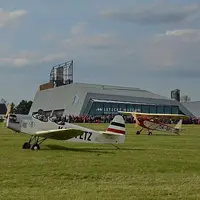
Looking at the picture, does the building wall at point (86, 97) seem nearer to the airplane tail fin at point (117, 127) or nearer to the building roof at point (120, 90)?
the building roof at point (120, 90)

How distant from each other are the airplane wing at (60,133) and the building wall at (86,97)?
3346 inches

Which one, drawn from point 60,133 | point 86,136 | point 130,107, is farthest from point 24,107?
point 60,133

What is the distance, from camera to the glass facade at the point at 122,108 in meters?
108

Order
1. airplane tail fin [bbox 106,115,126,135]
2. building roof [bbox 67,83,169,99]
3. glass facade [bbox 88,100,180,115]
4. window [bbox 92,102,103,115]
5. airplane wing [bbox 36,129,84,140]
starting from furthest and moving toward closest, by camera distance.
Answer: building roof [bbox 67,83,169,99] → glass facade [bbox 88,100,180,115] → window [bbox 92,102,103,115] → airplane tail fin [bbox 106,115,126,135] → airplane wing [bbox 36,129,84,140]

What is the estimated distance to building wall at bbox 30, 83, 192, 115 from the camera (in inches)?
4247

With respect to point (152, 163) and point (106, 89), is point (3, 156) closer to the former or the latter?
point (152, 163)

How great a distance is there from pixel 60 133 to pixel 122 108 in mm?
90700

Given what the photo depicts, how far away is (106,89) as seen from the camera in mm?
120312

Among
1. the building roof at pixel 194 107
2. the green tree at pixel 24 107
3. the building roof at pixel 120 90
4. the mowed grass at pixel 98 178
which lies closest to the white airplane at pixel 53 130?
the mowed grass at pixel 98 178

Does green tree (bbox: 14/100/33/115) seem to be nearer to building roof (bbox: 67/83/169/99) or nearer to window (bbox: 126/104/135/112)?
building roof (bbox: 67/83/169/99)

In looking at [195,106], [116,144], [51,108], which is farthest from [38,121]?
[195,106]

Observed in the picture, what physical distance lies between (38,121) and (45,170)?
8248 mm

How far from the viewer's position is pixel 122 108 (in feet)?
359

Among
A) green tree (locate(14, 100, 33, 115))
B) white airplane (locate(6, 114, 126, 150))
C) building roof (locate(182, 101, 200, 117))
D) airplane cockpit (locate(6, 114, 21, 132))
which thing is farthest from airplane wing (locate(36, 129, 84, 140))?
green tree (locate(14, 100, 33, 115))
